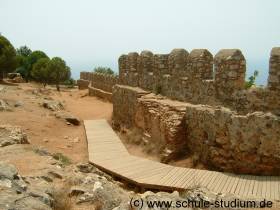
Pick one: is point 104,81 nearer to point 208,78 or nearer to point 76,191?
point 208,78

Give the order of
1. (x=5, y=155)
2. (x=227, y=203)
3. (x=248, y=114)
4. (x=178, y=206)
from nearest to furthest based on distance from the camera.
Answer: (x=178, y=206) < (x=227, y=203) < (x=5, y=155) < (x=248, y=114)

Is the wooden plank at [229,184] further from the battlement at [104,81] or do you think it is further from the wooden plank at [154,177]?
the battlement at [104,81]

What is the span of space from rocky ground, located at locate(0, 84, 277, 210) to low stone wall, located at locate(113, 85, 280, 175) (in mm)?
2129

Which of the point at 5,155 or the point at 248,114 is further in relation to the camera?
the point at 248,114

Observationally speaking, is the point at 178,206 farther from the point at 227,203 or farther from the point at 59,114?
the point at 59,114

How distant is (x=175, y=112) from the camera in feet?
32.3

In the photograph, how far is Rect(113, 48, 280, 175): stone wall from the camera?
7.41 meters

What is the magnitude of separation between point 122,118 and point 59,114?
2.74 m

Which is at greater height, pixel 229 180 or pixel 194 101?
pixel 194 101

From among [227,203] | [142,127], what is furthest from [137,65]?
[227,203]

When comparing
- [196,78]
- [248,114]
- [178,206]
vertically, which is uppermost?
[196,78]

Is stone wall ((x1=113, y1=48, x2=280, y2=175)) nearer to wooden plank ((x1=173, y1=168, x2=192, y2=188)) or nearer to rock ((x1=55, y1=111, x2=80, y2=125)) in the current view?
wooden plank ((x1=173, y1=168, x2=192, y2=188))

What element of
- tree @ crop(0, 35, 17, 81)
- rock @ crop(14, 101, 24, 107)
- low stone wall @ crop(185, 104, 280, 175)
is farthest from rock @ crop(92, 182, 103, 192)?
tree @ crop(0, 35, 17, 81)

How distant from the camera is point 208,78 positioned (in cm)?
960
